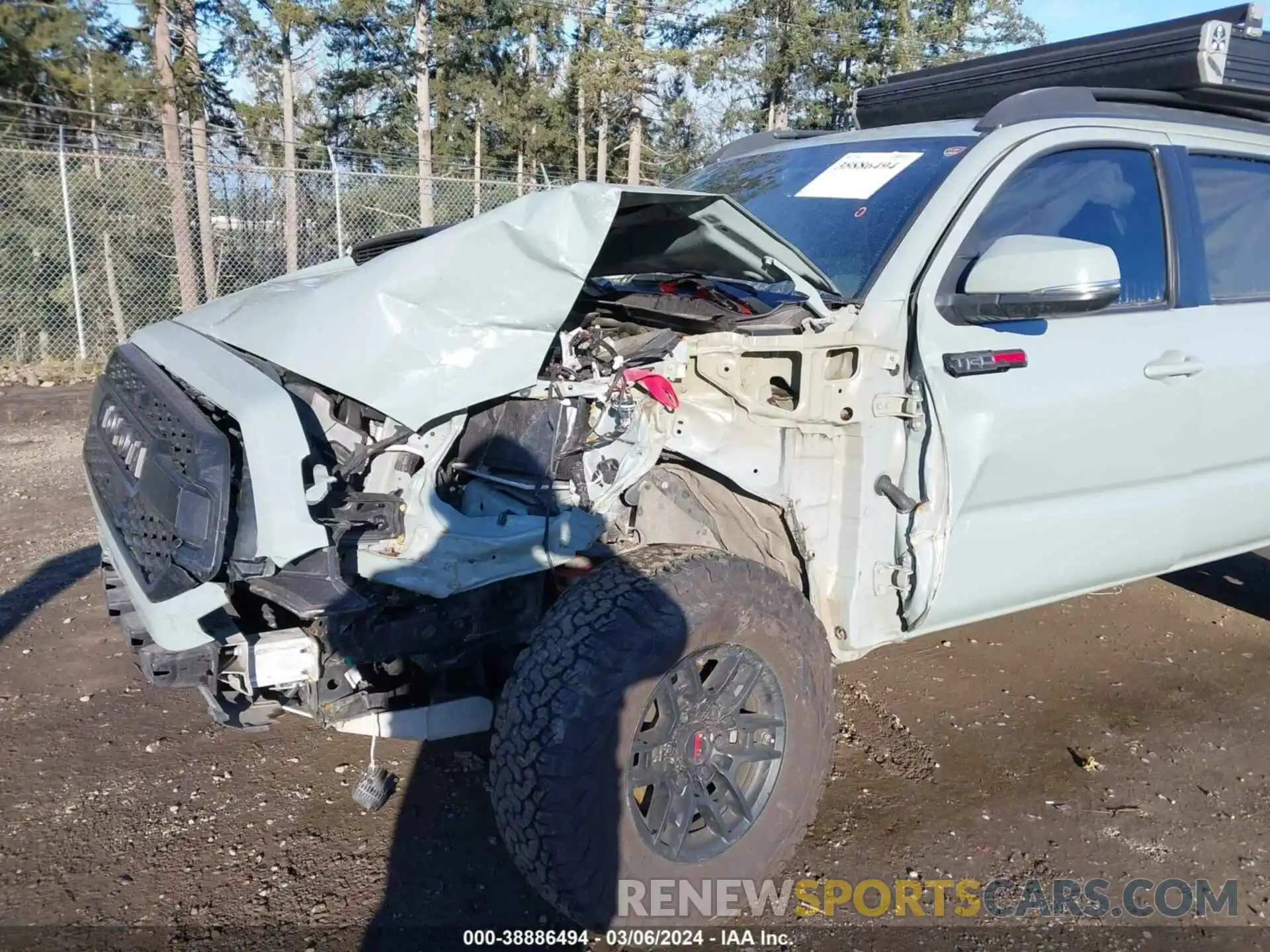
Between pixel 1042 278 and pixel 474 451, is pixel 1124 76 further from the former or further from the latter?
pixel 474 451

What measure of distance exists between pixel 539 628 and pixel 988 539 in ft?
4.88

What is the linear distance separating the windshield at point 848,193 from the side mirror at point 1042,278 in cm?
36

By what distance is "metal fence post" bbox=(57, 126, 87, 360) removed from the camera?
9625mm

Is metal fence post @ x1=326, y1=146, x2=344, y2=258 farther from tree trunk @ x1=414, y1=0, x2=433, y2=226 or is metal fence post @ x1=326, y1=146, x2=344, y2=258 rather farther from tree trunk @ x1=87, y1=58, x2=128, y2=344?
tree trunk @ x1=87, y1=58, x2=128, y2=344

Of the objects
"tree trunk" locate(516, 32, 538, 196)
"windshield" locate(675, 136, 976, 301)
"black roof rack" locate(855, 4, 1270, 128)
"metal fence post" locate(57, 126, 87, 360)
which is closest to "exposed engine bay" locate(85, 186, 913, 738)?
"windshield" locate(675, 136, 976, 301)

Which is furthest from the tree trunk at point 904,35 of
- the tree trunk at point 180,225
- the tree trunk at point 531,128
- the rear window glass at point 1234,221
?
the rear window glass at point 1234,221

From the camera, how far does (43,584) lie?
15.0ft

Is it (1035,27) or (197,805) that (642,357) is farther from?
(1035,27)

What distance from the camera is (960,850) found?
2.89m

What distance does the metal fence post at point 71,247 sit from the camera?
9625 mm

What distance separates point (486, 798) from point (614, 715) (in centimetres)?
104

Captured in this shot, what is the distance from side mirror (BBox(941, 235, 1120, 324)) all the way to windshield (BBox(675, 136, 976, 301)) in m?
0.36

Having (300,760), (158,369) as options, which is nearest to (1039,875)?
(300,760)

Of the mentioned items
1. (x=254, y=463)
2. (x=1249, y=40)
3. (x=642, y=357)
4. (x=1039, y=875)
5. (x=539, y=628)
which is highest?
(x=1249, y=40)
